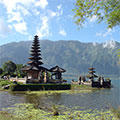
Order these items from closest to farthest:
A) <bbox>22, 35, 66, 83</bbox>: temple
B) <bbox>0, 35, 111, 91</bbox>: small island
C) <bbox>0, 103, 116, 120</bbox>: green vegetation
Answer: <bbox>0, 103, 116, 120</bbox>: green vegetation < <bbox>0, 35, 111, 91</bbox>: small island < <bbox>22, 35, 66, 83</bbox>: temple

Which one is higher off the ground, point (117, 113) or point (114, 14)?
point (114, 14)

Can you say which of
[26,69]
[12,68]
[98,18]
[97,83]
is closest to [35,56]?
[26,69]

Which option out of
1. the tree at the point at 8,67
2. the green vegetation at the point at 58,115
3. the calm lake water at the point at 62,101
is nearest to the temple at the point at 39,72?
the calm lake water at the point at 62,101

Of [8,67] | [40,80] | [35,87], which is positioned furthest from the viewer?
[8,67]

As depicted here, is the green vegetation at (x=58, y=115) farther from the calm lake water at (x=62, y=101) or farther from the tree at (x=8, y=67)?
the tree at (x=8, y=67)

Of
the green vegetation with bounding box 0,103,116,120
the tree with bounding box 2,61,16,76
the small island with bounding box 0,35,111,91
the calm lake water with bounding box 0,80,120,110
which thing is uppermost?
the tree with bounding box 2,61,16,76

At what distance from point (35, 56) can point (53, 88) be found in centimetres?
2174

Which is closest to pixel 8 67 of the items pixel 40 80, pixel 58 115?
pixel 40 80

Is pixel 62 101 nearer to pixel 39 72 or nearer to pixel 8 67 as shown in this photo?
pixel 39 72

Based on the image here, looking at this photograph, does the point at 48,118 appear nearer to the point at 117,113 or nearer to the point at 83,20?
the point at 117,113

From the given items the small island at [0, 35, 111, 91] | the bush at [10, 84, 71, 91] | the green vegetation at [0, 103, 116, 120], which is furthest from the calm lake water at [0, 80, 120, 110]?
the small island at [0, 35, 111, 91]

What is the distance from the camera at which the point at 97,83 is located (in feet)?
208

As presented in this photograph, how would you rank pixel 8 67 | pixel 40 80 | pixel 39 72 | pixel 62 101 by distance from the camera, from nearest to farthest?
pixel 62 101
pixel 40 80
pixel 39 72
pixel 8 67

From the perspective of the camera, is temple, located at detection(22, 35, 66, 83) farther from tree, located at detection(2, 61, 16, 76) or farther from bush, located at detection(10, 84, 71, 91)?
tree, located at detection(2, 61, 16, 76)
